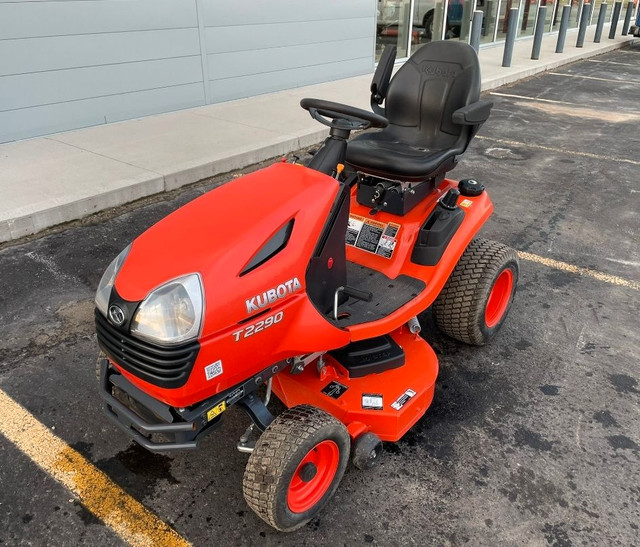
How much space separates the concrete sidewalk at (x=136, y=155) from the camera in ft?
14.8

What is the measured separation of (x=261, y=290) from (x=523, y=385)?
5.39 ft

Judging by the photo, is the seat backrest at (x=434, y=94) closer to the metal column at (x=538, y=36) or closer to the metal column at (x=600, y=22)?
the metal column at (x=538, y=36)

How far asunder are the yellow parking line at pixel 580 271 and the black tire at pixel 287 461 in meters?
2.58

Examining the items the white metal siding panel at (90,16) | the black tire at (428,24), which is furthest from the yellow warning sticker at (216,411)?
the black tire at (428,24)

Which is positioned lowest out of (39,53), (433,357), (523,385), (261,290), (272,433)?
(523,385)

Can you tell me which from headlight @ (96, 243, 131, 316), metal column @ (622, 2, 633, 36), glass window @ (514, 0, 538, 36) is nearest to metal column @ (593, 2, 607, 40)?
glass window @ (514, 0, 538, 36)

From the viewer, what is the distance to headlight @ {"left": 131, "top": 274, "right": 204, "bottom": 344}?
1708 millimetres

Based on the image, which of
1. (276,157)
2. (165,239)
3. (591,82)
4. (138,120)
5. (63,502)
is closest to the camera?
(165,239)

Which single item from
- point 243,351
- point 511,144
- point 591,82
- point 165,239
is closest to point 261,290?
point 243,351

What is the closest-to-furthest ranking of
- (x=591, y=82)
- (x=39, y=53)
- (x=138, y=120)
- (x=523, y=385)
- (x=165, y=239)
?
1. (x=165, y=239)
2. (x=523, y=385)
3. (x=39, y=53)
4. (x=138, y=120)
5. (x=591, y=82)

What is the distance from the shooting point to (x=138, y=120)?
22.1ft

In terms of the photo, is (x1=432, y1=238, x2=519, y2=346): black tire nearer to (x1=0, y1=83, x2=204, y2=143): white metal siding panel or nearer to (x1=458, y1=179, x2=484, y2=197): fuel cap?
(x1=458, y1=179, x2=484, y2=197): fuel cap

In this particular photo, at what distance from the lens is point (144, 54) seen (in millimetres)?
6578

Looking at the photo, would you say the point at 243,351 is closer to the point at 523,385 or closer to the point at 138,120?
the point at 523,385
